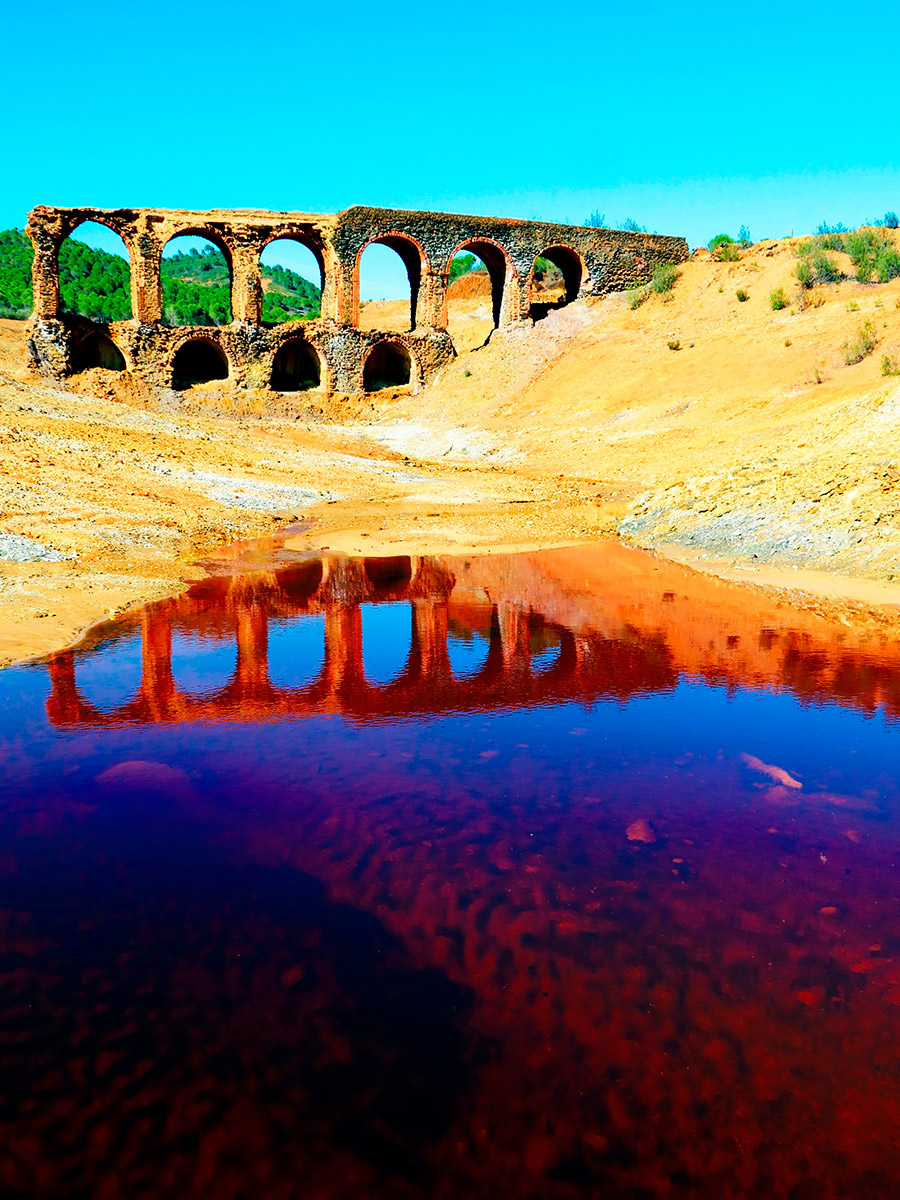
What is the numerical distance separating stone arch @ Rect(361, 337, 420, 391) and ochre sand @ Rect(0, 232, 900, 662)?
2.30 meters

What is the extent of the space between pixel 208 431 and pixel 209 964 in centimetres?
2290

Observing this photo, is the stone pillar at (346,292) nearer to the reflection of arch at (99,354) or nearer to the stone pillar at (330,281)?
the stone pillar at (330,281)

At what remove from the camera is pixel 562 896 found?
378 cm

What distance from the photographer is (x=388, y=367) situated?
3709 cm

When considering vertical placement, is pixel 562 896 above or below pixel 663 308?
below

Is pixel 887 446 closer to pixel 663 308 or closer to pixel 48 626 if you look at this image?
pixel 48 626

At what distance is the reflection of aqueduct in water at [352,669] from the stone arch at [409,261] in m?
26.5

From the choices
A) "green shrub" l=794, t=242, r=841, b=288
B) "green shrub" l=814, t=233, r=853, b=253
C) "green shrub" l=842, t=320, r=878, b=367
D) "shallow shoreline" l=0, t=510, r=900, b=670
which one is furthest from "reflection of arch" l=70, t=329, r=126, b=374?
"green shrub" l=814, t=233, r=853, b=253

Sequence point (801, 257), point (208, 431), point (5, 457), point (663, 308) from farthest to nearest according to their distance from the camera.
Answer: point (663, 308), point (801, 257), point (208, 431), point (5, 457)

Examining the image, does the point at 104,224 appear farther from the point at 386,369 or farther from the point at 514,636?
the point at 514,636

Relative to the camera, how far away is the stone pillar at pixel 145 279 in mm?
31719

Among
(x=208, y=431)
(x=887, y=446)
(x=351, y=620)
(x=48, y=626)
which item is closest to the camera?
(x=48, y=626)

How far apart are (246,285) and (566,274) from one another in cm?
1436

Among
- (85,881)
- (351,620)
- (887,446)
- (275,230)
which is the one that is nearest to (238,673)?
(351,620)
